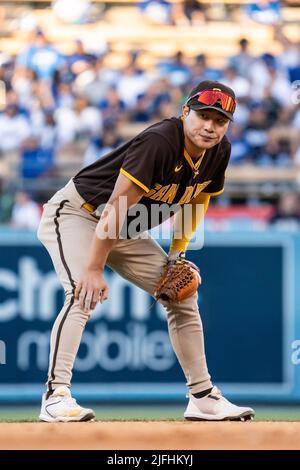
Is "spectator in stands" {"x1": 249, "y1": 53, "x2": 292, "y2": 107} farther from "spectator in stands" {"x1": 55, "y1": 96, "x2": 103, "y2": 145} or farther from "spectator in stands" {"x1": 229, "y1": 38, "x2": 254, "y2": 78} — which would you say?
"spectator in stands" {"x1": 55, "y1": 96, "x2": 103, "y2": 145}

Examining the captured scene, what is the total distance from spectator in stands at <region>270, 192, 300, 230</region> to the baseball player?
16.1ft

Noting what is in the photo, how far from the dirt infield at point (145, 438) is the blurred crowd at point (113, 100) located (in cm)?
663

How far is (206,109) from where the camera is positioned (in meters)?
4.89

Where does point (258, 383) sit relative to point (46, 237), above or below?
below

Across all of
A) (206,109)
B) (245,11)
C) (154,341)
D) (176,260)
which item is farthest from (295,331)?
(245,11)

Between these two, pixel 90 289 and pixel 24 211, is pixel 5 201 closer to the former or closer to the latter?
pixel 24 211

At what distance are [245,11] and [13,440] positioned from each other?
10.6m

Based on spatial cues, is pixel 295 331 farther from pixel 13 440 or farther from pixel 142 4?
pixel 142 4

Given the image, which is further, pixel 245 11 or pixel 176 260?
pixel 245 11

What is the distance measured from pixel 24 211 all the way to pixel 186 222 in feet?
17.1

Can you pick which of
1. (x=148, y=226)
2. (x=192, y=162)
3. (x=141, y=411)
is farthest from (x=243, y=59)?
(x=192, y=162)

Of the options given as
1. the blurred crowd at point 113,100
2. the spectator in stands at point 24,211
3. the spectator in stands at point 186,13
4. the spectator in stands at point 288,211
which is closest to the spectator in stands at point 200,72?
the blurred crowd at point 113,100

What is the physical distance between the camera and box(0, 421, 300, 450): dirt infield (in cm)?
459

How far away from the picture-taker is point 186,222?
18.4ft
